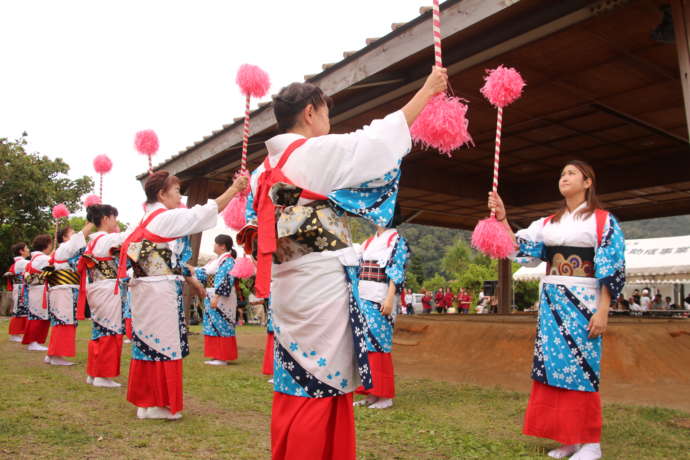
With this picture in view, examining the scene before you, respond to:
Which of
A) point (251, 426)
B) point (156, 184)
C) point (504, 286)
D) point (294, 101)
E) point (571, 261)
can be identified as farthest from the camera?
point (504, 286)

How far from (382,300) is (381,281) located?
0.17m

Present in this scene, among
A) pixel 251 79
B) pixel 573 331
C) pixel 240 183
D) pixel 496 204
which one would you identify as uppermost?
pixel 251 79

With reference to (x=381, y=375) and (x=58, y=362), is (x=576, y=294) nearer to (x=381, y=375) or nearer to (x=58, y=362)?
(x=381, y=375)

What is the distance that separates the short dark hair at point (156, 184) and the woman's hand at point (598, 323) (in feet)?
10.2

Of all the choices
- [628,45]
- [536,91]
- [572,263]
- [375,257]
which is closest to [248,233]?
[572,263]

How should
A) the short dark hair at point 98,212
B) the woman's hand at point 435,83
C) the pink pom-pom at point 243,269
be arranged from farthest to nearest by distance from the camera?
the short dark hair at point 98,212 < the pink pom-pom at point 243,269 < the woman's hand at point 435,83

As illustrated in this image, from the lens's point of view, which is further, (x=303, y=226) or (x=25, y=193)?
(x=25, y=193)

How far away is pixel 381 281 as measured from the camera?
5.12 m

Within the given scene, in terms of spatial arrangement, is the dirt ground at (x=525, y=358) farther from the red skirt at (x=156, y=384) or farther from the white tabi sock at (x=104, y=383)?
the red skirt at (x=156, y=384)

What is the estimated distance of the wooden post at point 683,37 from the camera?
395 cm

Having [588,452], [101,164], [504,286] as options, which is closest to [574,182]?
[588,452]

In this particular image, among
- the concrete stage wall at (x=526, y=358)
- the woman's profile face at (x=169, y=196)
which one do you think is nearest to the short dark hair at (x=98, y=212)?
the woman's profile face at (x=169, y=196)

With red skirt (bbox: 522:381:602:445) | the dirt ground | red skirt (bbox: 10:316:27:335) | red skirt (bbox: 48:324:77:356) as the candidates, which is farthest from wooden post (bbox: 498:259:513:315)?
red skirt (bbox: 522:381:602:445)

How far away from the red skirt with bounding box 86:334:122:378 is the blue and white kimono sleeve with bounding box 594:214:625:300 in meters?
4.75
